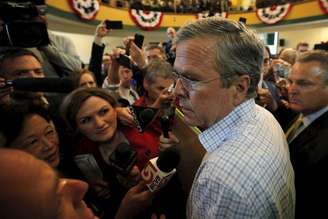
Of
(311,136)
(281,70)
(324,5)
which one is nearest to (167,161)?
(311,136)

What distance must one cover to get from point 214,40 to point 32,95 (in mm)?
939

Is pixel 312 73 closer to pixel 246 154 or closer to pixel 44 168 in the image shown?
pixel 246 154

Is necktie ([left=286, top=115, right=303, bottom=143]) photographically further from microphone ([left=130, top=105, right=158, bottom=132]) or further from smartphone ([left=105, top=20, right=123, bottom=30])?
smartphone ([left=105, top=20, right=123, bottom=30])

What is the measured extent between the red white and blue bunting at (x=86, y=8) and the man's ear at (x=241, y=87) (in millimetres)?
9078

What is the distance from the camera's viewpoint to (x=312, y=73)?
188 centimetres

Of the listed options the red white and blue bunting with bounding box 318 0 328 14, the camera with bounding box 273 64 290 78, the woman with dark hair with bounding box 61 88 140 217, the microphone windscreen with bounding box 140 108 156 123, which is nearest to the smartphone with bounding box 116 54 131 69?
the woman with dark hair with bounding box 61 88 140 217

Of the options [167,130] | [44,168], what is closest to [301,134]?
[167,130]

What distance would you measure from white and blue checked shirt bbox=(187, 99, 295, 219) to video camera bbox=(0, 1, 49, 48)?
2.73 ft

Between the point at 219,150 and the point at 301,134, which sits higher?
the point at 219,150

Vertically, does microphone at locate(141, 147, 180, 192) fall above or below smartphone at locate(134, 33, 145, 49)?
below

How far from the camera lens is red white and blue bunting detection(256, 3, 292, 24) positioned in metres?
11.8

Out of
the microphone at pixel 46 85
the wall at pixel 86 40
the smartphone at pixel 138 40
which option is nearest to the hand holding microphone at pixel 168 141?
the microphone at pixel 46 85

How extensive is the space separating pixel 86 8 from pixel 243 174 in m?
9.83

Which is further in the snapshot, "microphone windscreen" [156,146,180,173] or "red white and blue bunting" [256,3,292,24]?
"red white and blue bunting" [256,3,292,24]
